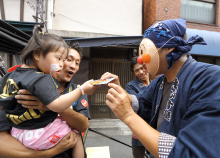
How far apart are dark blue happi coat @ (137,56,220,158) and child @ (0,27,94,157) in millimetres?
744

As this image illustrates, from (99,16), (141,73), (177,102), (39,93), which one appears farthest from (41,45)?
(99,16)

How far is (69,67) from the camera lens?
186 cm

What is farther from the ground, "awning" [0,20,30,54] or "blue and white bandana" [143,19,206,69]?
"awning" [0,20,30,54]

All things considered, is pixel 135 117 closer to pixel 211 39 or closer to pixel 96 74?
pixel 96 74

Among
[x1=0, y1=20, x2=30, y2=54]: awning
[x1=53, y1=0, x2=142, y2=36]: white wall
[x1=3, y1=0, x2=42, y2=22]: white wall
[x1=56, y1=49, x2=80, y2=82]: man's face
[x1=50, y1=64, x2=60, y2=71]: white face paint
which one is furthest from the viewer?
[x1=53, y1=0, x2=142, y2=36]: white wall

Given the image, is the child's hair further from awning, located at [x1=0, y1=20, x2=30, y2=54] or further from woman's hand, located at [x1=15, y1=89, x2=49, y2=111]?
awning, located at [x1=0, y1=20, x2=30, y2=54]

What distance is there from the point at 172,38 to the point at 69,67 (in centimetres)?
126

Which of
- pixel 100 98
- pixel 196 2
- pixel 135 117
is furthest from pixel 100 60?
pixel 196 2

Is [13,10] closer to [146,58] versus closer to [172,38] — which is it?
[146,58]

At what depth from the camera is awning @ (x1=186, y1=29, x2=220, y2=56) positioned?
7301mm

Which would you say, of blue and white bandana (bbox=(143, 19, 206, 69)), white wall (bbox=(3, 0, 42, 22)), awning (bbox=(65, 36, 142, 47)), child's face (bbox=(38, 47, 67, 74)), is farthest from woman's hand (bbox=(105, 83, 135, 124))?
white wall (bbox=(3, 0, 42, 22))

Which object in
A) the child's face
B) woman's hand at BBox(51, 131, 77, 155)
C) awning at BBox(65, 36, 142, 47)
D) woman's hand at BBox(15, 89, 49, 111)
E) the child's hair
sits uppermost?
awning at BBox(65, 36, 142, 47)

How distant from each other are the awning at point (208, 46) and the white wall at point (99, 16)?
117 inches

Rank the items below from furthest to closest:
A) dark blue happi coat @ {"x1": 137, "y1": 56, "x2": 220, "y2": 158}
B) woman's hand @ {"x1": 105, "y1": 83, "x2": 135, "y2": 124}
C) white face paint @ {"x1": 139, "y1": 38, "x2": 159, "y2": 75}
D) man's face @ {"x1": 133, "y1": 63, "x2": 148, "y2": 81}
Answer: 1. man's face @ {"x1": 133, "y1": 63, "x2": 148, "y2": 81}
2. white face paint @ {"x1": 139, "y1": 38, "x2": 159, "y2": 75}
3. woman's hand @ {"x1": 105, "y1": 83, "x2": 135, "y2": 124}
4. dark blue happi coat @ {"x1": 137, "y1": 56, "x2": 220, "y2": 158}
